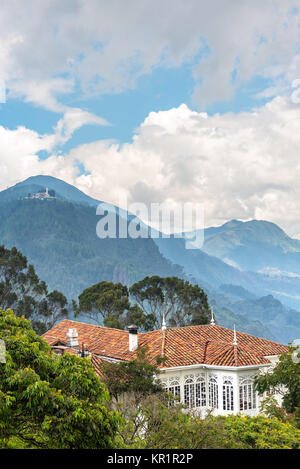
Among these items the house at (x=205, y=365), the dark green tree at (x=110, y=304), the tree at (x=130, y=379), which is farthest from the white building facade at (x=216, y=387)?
the dark green tree at (x=110, y=304)

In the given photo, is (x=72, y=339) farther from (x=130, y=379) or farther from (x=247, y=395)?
(x=247, y=395)

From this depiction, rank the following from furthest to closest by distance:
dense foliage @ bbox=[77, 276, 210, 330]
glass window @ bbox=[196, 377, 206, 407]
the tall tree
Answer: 1. the tall tree
2. dense foliage @ bbox=[77, 276, 210, 330]
3. glass window @ bbox=[196, 377, 206, 407]

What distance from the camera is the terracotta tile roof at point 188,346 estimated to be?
21.0m

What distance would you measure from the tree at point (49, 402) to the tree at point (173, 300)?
39.7m

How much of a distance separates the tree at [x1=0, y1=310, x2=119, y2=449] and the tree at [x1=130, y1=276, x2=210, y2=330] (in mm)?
39716

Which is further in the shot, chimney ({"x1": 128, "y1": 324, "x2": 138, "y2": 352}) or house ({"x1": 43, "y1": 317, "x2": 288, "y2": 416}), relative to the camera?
chimney ({"x1": 128, "y1": 324, "x2": 138, "y2": 352})

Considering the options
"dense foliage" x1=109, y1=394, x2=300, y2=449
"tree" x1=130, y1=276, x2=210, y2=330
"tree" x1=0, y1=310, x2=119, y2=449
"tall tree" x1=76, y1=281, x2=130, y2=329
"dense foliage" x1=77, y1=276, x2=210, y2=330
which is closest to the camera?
"tree" x1=0, y1=310, x2=119, y2=449

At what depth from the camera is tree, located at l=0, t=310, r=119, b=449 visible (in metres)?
8.31

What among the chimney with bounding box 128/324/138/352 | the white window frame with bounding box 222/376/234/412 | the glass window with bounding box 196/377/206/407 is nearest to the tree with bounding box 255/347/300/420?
the white window frame with bounding box 222/376/234/412

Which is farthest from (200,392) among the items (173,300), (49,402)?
(173,300)

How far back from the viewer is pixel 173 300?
2101 inches

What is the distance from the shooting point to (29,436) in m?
9.39

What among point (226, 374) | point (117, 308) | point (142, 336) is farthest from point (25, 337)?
point (117, 308)

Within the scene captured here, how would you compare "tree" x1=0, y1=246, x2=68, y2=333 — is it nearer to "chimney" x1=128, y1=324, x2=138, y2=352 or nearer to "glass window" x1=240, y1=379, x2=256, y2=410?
"chimney" x1=128, y1=324, x2=138, y2=352
